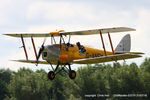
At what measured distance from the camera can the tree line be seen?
237ft

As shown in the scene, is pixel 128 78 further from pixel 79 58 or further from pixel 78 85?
pixel 79 58

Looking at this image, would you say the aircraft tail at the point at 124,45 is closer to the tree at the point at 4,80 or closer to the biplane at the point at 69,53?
the biplane at the point at 69,53

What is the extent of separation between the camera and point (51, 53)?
23984 millimetres

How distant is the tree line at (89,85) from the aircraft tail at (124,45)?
135ft

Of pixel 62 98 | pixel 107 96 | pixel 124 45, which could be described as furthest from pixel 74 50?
pixel 62 98

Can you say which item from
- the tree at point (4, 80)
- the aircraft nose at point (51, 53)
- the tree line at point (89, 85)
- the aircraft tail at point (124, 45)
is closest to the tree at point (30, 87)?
the tree line at point (89, 85)

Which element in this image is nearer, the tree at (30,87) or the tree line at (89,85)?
the tree line at (89,85)

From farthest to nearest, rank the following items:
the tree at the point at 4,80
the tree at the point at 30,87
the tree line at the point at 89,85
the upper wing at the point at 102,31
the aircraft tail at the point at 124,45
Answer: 1. the tree at the point at 4,80
2. the tree at the point at 30,87
3. the tree line at the point at 89,85
4. the aircraft tail at the point at 124,45
5. the upper wing at the point at 102,31

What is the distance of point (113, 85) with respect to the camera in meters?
74.9

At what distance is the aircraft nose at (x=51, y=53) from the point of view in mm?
24031

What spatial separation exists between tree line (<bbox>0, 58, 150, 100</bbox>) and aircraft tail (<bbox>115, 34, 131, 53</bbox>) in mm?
41051

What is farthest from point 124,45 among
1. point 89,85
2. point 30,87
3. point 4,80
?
point 4,80

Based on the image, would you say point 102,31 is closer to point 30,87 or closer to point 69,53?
point 69,53

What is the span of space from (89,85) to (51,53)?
184 feet
